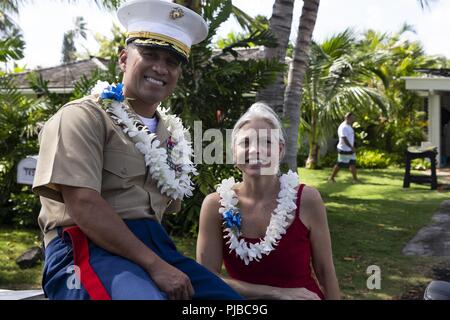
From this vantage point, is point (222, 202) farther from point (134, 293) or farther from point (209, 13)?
point (209, 13)

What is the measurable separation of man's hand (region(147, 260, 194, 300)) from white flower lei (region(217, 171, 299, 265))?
2.16 feet

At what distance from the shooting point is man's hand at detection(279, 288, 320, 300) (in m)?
2.61

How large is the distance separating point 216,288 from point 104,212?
495 mm

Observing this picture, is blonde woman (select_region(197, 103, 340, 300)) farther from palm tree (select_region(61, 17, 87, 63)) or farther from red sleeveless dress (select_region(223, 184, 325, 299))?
palm tree (select_region(61, 17, 87, 63))

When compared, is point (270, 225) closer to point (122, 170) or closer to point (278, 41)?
point (122, 170)

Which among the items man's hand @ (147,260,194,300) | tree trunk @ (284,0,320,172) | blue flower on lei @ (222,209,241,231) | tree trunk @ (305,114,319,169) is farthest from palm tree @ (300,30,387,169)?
man's hand @ (147,260,194,300)

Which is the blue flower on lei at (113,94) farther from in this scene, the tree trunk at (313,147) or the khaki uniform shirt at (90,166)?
the tree trunk at (313,147)

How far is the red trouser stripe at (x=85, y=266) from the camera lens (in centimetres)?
193

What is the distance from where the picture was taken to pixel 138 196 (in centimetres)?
221

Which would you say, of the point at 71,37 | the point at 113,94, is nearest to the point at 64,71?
the point at 113,94

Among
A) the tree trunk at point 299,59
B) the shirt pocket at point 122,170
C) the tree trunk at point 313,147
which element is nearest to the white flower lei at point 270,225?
the shirt pocket at point 122,170

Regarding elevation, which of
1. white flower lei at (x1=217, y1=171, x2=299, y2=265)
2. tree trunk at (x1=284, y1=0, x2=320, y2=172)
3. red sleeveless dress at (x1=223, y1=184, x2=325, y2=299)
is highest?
tree trunk at (x1=284, y1=0, x2=320, y2=172)

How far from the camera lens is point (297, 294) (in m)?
2.63

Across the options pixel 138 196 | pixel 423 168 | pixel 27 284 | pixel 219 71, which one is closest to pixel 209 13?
pixel 219 71
